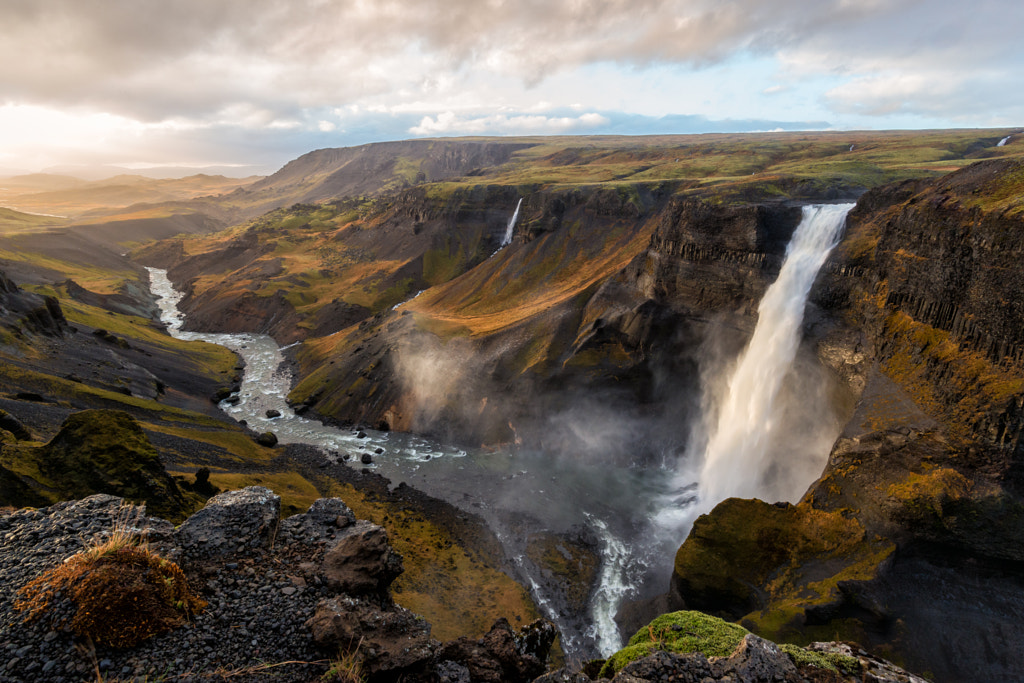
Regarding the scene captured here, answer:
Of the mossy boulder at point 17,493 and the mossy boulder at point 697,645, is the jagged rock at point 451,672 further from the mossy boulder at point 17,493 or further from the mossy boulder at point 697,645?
the mossy boulder at point 17,493

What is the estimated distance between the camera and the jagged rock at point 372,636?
11.5m

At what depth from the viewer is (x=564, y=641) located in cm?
2820

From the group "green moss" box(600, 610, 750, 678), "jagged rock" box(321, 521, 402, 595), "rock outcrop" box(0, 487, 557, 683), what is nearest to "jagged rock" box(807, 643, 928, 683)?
"green moss" box(600, 610, 750, 678)

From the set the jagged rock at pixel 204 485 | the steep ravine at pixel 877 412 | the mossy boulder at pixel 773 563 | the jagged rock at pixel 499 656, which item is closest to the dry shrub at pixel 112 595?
the jagged rock at pixel 499 656

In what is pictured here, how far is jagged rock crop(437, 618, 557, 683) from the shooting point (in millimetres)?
13266

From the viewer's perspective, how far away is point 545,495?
1671 inches

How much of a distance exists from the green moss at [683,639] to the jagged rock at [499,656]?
2.57 meters

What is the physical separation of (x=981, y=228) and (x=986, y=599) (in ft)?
56.5

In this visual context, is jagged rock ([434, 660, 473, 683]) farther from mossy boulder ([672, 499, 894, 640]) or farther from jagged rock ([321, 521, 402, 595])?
mossy boulder ([672, 499, 894, 640])

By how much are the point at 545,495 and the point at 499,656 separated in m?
28.8

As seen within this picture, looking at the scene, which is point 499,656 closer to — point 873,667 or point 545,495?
point 873,667

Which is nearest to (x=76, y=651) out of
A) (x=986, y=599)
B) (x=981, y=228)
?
(x=986, y=599)

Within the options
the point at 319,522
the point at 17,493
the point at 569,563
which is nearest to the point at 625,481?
the point at 569,563

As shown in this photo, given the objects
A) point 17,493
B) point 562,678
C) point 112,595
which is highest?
point 112,595
